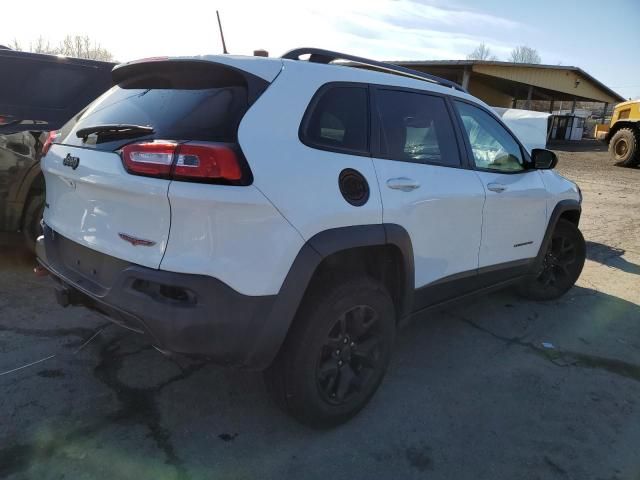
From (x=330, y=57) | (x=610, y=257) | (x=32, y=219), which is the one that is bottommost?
(x=610, y=257)

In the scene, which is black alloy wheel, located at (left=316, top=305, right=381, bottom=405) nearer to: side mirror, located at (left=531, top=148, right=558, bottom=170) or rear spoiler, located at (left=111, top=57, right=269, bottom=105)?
rear spoiler, located at (left=111, top=57, right=269, bottom=105)

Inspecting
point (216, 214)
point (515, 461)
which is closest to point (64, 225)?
point (216, 214)

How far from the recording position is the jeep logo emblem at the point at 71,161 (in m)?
2.56

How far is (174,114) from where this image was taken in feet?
7.84

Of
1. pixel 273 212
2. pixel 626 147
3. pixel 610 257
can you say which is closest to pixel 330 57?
pixel 273 212

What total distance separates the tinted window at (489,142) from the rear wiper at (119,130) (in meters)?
2.08

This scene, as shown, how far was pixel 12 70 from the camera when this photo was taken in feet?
15.2

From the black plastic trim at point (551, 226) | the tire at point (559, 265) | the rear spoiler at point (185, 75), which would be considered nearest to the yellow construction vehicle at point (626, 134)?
the tire at point (559, 265)

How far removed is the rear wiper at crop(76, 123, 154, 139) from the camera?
93.7 inches

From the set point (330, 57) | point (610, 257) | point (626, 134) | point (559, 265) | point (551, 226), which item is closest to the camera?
point (330, 57)

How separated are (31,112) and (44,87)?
0.32 m

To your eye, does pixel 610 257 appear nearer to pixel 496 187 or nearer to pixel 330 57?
pixel 496 187

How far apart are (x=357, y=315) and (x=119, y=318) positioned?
117 centimetres

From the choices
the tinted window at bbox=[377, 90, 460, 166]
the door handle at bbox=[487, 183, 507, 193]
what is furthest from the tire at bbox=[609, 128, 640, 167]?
the tinted window at bbox=[377, 90, 460, 166]
